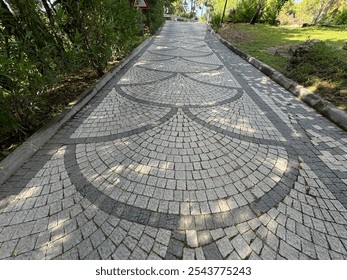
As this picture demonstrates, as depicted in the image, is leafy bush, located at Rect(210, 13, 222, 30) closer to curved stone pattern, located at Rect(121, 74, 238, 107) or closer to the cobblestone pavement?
curved stone pattern, located at Rect(121, 74, 238, 107)

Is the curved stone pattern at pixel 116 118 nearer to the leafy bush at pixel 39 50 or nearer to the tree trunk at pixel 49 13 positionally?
the leafy bush at pixel 39 50

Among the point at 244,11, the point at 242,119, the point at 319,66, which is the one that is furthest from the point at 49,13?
the point at 244,11

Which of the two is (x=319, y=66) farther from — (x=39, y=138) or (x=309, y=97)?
(x=39, y=138)

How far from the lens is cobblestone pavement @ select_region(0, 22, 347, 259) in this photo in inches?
78.3

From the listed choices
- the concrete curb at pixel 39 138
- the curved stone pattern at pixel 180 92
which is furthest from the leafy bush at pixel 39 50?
the curved stone pattern at pixel 180 92

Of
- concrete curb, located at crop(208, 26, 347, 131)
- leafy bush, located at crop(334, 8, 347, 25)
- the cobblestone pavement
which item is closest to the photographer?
the cobblestone pavement

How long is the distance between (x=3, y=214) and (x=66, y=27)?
5022 mm

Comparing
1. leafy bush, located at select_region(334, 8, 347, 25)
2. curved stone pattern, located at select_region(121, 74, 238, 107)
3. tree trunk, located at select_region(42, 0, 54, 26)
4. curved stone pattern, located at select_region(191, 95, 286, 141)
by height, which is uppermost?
tree trunk, located at select_region(42, 0, 54, 26)

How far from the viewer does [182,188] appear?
8.46ft

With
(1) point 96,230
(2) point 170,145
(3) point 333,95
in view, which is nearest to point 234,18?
(3) point 333,95

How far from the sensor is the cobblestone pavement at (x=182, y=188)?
199 centimetres

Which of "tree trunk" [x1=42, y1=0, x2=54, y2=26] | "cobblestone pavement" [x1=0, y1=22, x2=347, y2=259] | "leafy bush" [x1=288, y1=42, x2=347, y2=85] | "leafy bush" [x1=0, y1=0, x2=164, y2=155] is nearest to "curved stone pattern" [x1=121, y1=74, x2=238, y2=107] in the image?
"cobblestone pavement" [x1=0, y1=22, x2=347, y2=259]

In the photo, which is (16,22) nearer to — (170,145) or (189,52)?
(170,145)

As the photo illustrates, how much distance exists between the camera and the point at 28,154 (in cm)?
306
